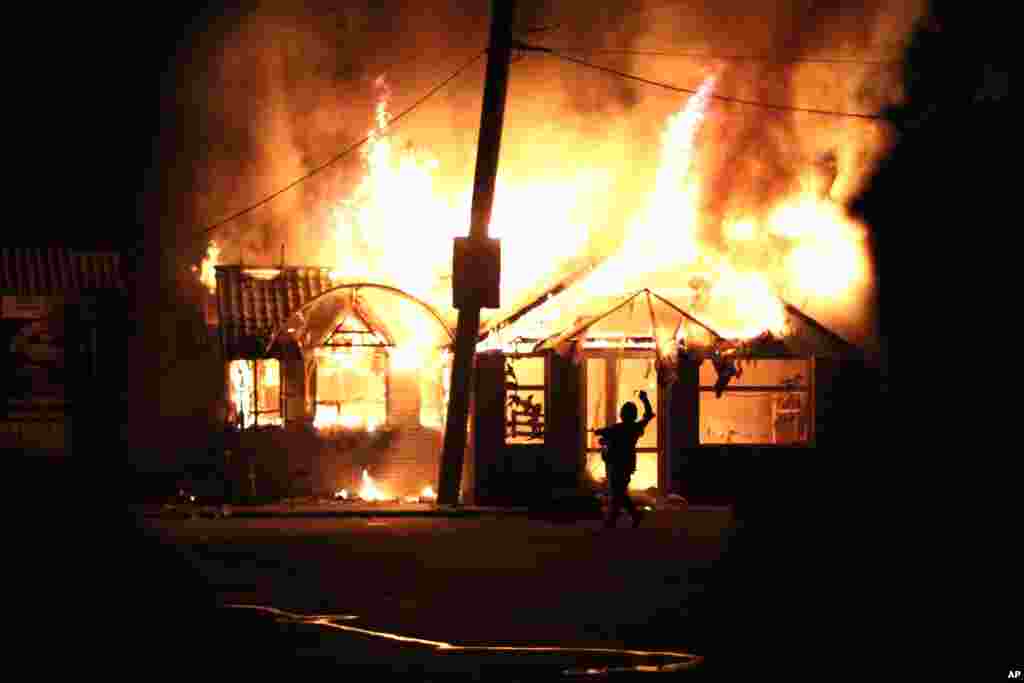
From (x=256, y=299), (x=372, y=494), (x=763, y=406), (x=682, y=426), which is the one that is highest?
(x=256, y=299)

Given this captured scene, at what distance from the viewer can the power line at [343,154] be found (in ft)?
82.8

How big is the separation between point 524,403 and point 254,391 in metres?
4.42

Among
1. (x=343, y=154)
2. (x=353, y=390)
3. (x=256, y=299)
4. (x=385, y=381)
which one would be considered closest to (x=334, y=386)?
(x=353, y=390)

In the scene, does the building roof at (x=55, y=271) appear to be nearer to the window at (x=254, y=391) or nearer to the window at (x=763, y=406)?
the window at (x=254, y=391)

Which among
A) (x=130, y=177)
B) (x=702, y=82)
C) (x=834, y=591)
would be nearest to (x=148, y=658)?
(x=834, y=591)

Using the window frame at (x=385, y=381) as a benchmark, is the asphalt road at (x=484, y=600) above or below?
below

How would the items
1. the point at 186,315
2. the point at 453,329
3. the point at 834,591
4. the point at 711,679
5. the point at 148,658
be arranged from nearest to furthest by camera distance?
the point at 148,658
the point at 711,679
the point at 834,591
the point at 453,329
the point at 186,315

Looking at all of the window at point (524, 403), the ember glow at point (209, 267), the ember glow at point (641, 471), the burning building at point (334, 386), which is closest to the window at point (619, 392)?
the ember glow at point (641, 471)

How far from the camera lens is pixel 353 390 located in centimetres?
2344

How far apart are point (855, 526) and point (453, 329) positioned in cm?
1220

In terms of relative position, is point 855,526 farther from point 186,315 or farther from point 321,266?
point 186,315

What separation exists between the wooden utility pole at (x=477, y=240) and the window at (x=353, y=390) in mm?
2583

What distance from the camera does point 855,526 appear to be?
1157cm

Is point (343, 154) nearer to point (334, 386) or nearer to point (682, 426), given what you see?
point (334, 386)
